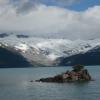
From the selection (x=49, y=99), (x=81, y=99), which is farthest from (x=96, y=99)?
(x=49, y=99)

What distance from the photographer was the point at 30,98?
5354 inches

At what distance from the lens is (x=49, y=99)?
133 meters

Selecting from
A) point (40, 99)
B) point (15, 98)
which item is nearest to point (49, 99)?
point (40, 99)

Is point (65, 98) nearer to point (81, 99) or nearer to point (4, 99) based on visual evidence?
point (81, 99)


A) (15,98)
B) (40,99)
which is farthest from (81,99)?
(15,98)

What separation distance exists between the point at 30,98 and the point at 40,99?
4.02m

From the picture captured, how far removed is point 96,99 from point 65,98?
425 inches

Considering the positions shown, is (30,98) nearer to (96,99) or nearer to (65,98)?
(65,98)

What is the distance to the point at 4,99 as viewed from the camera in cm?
13262

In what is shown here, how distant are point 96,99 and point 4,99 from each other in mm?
29228

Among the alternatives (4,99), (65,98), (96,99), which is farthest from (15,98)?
(96,99)

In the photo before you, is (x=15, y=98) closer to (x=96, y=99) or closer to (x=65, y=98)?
(x=65, y=98)

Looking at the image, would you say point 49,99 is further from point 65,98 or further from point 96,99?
point 96,99

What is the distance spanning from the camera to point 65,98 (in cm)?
13562
